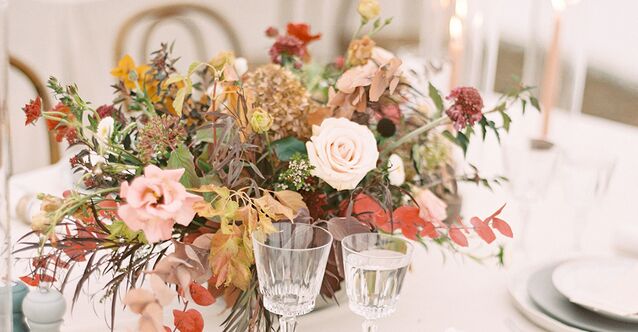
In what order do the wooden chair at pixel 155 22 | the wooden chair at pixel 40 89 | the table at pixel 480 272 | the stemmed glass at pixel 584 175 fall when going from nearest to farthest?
the table at pixel 480 272 → the stemmed glass at pixel 584 175 → the wooden chair at pixel 40 89 → the wooden chair at pixel 155 22

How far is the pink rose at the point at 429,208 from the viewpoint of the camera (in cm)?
108

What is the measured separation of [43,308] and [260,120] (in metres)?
0.34

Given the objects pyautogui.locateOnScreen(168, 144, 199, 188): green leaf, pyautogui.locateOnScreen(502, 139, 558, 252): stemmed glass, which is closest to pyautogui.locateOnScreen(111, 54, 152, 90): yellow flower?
pyautogui.locateOnScreen(168, 144, 199, 188): green leaf

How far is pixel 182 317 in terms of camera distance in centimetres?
88

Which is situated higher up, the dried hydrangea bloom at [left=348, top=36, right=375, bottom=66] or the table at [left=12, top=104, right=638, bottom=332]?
the dried hydrangea bloom at [left=348, top=36, right=375, bottom=66]

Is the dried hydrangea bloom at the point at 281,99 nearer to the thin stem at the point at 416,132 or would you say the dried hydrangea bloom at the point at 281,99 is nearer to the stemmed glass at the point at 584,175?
the thin stem at the point at 416,132

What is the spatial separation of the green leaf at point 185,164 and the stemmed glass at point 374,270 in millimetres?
191

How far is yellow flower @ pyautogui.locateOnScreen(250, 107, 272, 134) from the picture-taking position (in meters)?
0.91

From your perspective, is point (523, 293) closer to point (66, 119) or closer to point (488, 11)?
point (66, 119)

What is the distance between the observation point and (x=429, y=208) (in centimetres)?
111

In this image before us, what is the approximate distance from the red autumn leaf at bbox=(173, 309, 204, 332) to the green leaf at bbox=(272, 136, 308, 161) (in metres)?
0.24

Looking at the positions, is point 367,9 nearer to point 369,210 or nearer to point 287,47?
point 287,47

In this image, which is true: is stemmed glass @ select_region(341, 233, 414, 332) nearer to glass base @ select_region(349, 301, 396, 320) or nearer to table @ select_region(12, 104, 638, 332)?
glass base @ select_region(349, 301, 396, 320)

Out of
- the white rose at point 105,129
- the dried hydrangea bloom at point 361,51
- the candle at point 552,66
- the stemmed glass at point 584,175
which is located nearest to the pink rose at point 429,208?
the dried hydrangea bloom at point 361,51
